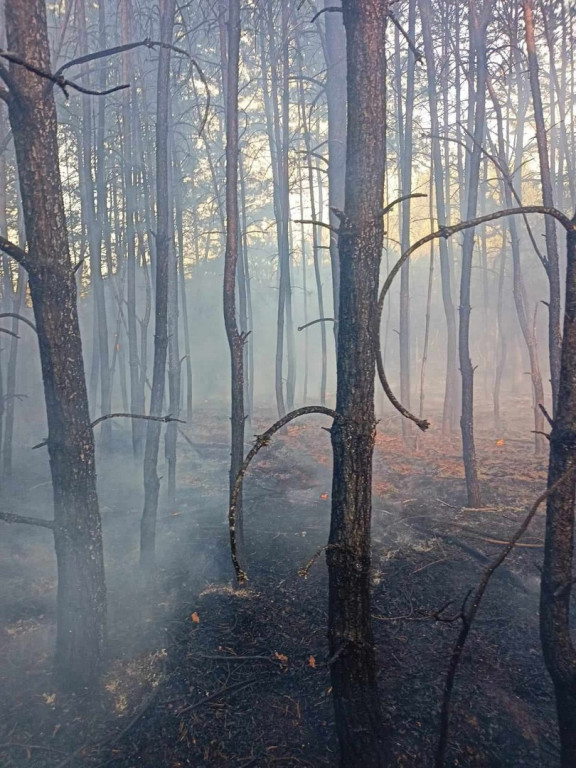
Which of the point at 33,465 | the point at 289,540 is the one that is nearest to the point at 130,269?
the point at 33,465

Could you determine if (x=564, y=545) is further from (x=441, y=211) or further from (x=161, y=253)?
(x=441, y=211)

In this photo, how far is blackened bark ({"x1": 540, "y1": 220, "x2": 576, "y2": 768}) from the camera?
113 inches

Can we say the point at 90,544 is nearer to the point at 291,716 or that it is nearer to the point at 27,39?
the point at 291,716

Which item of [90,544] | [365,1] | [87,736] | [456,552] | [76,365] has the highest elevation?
[365,1]

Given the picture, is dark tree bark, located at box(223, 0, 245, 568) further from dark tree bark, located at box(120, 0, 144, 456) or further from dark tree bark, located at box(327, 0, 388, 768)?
dark tree bark, located at box(120, 0, 144, 456)

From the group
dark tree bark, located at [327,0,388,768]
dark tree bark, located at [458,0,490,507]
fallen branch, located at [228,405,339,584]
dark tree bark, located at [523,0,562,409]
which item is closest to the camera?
fallen branch, located at [228,405,339,584]

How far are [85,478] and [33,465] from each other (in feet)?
28.7

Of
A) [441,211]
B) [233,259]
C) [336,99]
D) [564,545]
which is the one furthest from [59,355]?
[441,211]

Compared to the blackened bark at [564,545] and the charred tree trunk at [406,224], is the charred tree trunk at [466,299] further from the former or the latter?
the blackened bark at [564,545]

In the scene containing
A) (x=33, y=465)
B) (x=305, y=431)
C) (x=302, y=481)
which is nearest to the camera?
(x=302, y=481)

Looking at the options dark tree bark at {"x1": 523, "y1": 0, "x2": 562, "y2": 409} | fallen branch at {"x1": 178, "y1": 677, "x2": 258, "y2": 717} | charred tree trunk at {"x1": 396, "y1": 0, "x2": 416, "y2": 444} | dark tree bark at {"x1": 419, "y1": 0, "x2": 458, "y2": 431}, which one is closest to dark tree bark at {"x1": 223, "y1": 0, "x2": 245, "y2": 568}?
fallen branch at {"x1": 178, "y1": 677, "x2": 258, "y2": 717}

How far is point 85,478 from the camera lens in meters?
4.38

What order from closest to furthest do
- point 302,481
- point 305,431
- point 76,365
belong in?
1. point 76,365
2. point 302,481
3. point 305,431

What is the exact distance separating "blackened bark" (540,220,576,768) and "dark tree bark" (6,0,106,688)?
12.2 ft
